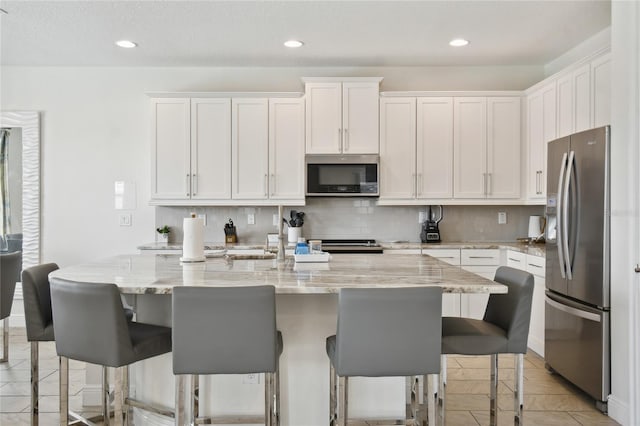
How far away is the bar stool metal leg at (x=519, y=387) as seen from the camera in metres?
2.12

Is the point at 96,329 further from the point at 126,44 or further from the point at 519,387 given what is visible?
the point at 126,44

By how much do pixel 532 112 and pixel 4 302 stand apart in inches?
184

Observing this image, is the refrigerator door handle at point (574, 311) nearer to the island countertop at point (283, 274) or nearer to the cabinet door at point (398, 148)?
the island countertop at point (283, 274)

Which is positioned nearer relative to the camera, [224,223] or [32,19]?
[32,19]

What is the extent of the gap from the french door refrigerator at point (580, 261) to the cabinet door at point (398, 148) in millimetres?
1417

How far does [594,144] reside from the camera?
2.89 m

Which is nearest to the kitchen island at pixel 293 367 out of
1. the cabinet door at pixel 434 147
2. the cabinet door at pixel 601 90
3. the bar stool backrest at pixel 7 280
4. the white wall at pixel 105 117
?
the bar stool backrest at pixel 7 280

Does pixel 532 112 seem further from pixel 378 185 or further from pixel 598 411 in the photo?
pixel 598 411

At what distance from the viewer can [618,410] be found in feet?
8.83

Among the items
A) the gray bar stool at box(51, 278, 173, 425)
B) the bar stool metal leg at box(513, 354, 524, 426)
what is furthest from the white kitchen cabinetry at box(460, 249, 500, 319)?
the gray bar stool at box(51, 278, 173, 425)

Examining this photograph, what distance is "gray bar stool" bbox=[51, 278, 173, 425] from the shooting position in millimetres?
1861

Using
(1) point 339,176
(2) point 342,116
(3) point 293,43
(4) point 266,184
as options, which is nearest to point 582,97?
(2) point 342,116

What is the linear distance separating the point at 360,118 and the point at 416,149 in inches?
24.7

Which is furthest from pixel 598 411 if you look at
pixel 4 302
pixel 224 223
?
pixel 4 302
